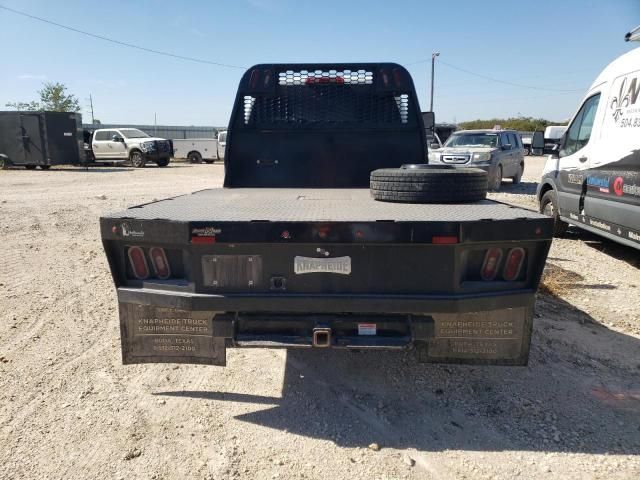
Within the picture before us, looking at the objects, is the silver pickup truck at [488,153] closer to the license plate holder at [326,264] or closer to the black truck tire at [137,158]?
the license plate holder at [326,264]

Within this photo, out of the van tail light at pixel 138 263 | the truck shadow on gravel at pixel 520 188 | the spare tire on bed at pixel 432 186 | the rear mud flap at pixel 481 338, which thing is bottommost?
the truck shadow on gravel at pixel 520 188

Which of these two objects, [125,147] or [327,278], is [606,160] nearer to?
[327,278]

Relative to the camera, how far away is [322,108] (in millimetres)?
4695

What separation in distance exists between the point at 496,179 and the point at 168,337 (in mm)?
13183

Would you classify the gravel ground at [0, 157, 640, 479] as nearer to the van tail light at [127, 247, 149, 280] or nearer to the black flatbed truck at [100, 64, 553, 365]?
the black flatbed truck at [100, 64, 553, 365]

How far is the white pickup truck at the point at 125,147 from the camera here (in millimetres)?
25791

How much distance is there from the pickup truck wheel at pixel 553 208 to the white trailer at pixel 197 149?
2512 cm

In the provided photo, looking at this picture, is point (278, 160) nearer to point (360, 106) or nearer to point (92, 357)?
point (360, 106)

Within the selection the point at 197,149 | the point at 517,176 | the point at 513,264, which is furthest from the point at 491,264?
the point at 197,149

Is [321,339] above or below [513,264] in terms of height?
below

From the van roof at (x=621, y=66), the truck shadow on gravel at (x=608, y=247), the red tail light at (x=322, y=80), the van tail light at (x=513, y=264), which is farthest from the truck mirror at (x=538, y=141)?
the van tail light at (x=513, y=264)

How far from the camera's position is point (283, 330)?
2.70 meters

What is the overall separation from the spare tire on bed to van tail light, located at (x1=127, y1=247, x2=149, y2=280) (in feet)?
5.44

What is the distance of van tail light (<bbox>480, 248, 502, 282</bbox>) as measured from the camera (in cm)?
259
